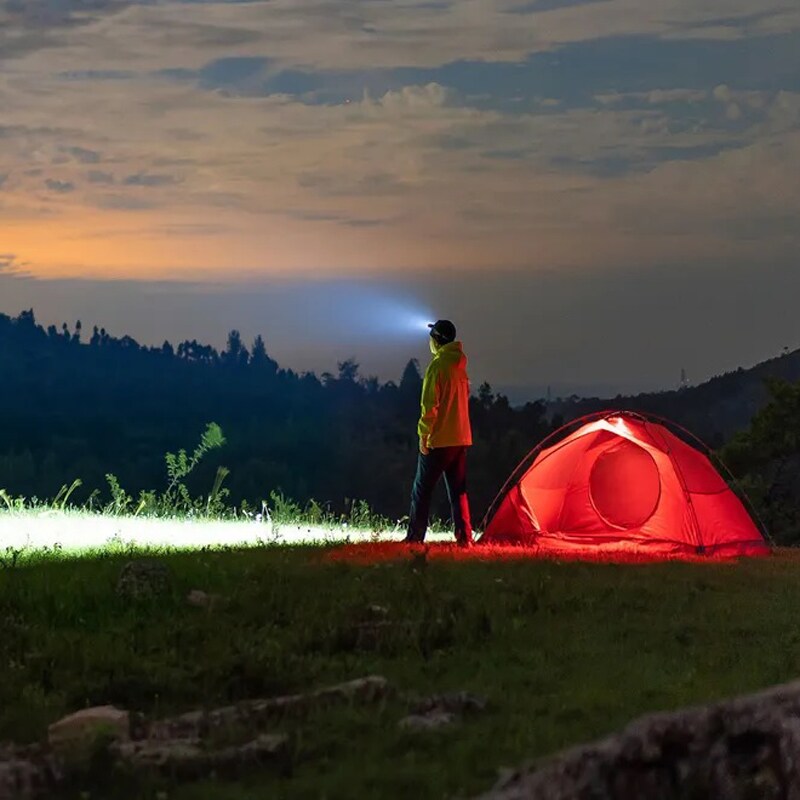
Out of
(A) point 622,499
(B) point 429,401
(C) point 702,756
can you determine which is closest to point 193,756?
(C) point 702,756

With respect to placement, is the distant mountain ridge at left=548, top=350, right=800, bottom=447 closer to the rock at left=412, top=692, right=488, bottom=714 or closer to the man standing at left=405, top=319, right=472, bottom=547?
the man standing at left=405, top=319, right=472, bottom=547

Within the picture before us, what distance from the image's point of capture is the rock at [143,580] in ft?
32.0

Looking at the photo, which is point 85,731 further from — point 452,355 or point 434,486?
point 452,355

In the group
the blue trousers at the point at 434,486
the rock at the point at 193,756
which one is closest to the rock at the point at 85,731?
the rock at the point at 193,756

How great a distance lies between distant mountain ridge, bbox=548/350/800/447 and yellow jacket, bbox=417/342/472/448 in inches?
1850

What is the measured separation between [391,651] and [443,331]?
23.1 feet

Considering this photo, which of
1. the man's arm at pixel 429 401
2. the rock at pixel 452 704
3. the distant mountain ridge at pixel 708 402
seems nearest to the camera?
the rock at pixel 452 704

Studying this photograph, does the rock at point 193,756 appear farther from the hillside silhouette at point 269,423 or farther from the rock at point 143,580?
the hillside silhouette at point 269,423

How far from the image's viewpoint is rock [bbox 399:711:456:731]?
6559 millimetres

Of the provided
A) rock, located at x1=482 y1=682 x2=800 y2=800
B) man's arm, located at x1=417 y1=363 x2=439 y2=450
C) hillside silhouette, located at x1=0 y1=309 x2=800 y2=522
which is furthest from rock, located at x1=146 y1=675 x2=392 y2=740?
hillside silhouette, located at x1=0 y1=309 x2=800 y2=522

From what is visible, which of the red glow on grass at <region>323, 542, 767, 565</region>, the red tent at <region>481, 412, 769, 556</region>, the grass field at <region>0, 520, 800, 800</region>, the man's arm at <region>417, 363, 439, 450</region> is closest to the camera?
the grass field at <region>0, 520, 800, 800</region>

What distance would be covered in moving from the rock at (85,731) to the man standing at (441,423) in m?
8.44

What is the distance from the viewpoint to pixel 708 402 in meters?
70.4

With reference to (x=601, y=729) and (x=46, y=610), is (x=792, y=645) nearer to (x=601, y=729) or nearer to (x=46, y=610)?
(x=601, y=729)
